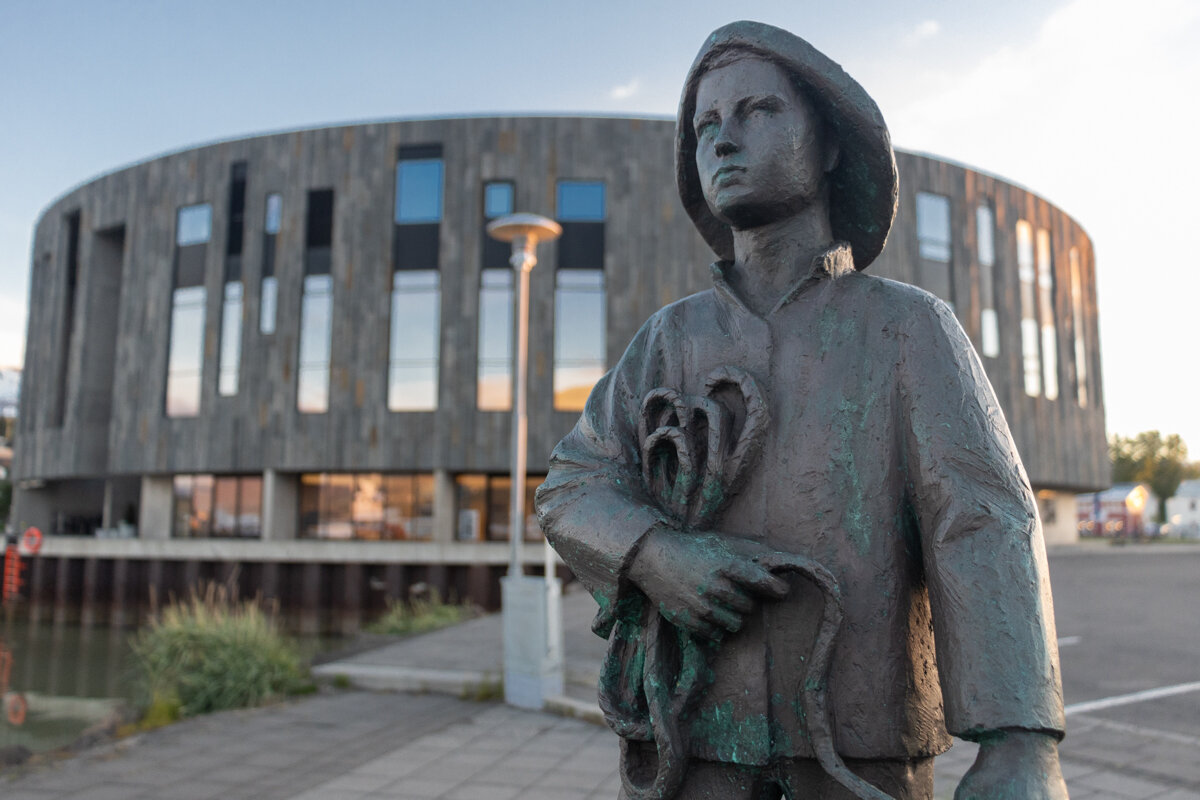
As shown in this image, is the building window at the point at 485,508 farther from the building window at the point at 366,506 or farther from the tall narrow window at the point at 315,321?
the tall narrow window at the point at 315,321

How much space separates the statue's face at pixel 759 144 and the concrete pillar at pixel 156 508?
Result: 2666cm

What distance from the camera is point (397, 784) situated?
538cm

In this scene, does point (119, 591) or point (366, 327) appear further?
point (366, 327)

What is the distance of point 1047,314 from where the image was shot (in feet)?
94.8

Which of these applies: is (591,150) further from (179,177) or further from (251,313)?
(179,177)

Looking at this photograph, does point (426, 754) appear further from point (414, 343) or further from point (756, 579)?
point (414, 343)

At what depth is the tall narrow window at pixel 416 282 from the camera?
22531 mm

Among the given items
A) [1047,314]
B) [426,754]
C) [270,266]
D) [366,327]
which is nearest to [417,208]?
[366,327]

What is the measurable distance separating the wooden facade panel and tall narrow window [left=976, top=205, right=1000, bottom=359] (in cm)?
81

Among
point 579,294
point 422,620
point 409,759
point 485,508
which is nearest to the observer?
point 409,759

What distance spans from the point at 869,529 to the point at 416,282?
72.8 ft

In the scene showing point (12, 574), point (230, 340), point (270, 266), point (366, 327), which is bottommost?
point (12, 574)

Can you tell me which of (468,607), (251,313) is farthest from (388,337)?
(468,607)

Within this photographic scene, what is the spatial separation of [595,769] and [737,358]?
15.5ft
